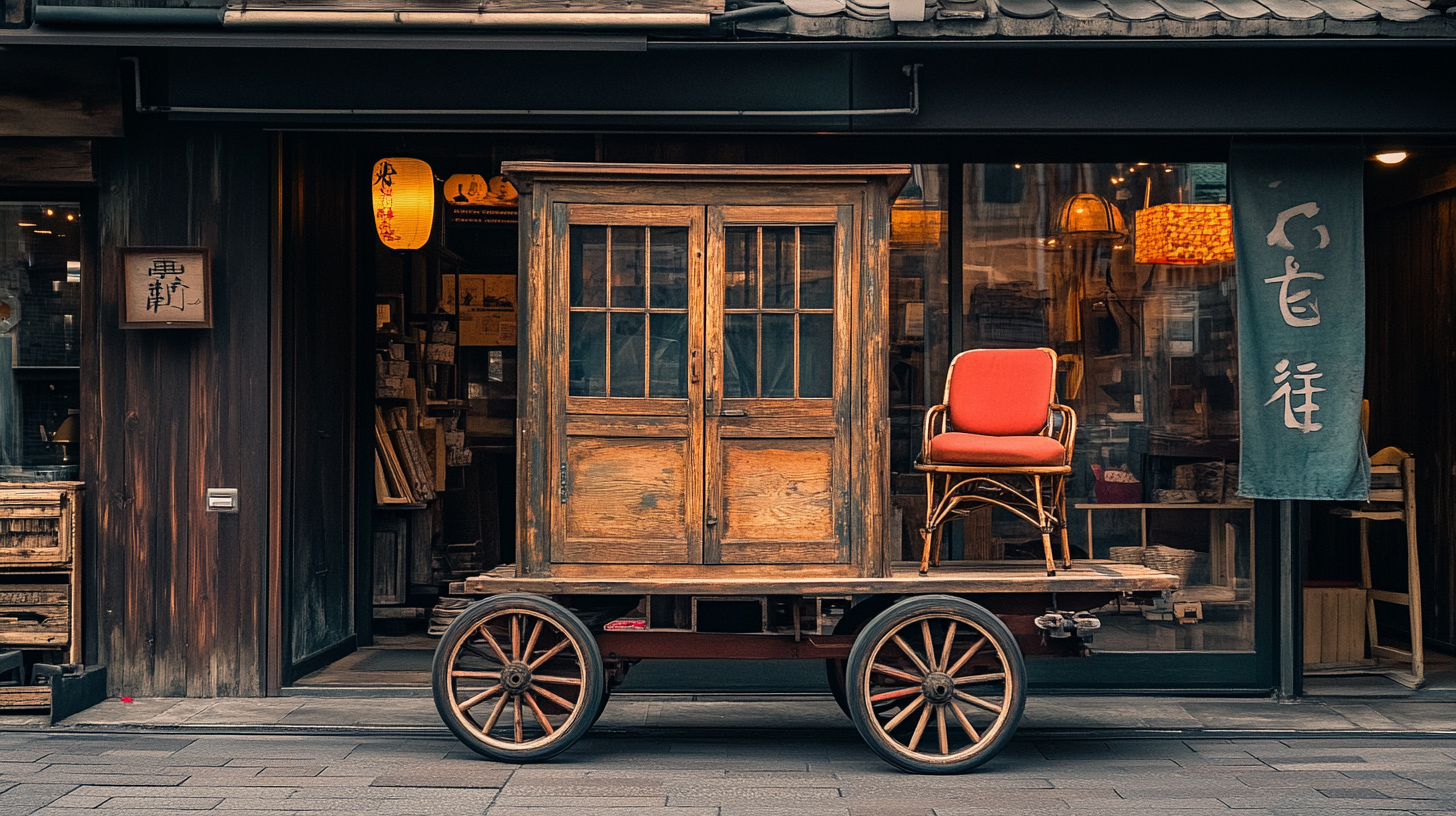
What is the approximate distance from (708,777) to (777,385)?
1.94m

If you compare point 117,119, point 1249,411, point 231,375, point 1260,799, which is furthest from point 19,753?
point 1249,411

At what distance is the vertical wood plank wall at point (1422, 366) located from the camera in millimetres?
9352

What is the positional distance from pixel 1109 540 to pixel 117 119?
6.55m

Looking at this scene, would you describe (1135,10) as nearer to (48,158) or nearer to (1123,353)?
(1123,353)

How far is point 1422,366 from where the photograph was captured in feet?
31.7

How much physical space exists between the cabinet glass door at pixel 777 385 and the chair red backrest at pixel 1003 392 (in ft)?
2.56

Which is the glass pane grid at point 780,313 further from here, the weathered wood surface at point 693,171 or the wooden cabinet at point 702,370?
the weathered wood surface at point 693,171

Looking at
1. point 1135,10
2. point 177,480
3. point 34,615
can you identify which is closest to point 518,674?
point 177,480

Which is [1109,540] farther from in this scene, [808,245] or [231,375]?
[231,375]

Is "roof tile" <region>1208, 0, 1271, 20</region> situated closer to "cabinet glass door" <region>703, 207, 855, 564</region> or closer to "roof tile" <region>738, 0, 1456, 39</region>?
"roof tile" <region>738, 0, 1456, 39</region>

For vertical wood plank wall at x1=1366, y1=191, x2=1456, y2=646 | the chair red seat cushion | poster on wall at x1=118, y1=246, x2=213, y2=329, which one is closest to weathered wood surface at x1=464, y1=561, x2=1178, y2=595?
the chair red seat cushion

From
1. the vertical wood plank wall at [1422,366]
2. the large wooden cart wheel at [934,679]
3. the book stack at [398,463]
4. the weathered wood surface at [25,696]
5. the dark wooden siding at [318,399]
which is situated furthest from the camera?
the book stack at [398,463]

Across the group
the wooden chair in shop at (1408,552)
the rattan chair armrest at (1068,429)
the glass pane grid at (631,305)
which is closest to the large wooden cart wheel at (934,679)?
the rattan chair armrest at (1068,429)

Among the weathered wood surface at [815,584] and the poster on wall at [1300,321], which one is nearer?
the weathered wood surface at [815,584]
